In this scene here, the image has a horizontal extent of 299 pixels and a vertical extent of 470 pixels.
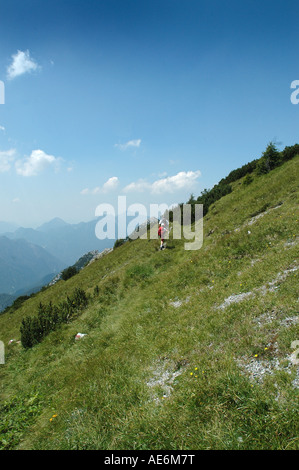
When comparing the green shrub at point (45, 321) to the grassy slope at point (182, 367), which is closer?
the grassy slope at point (182, 367)

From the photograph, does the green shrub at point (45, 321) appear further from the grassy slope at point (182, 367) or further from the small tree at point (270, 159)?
the small tree at point (270, 159)

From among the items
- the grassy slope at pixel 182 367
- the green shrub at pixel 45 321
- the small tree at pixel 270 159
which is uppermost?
the small tree at pixel 270 159

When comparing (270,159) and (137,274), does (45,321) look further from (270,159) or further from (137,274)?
(270,159)

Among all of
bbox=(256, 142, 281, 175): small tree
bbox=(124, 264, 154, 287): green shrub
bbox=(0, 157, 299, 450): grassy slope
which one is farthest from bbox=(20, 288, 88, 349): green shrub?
bbox=(256, 142, 281, 175): small tree

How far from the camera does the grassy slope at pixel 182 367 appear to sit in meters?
4.45

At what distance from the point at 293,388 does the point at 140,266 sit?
15.4m

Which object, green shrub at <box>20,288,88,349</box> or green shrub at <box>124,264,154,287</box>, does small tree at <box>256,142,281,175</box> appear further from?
green shrub at <box>20,288,88,349</box>

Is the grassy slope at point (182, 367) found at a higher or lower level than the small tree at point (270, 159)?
lower

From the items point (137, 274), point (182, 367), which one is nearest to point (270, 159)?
point (137, 274)

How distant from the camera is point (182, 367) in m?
6.66

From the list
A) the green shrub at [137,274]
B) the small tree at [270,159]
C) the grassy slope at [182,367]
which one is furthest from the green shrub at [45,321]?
the small tree at [270,159]
